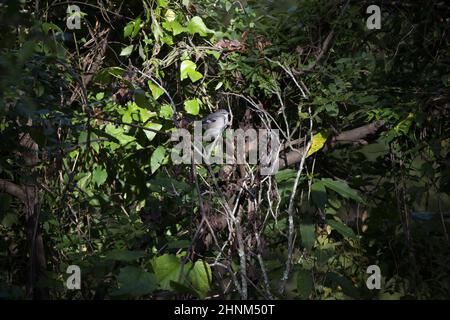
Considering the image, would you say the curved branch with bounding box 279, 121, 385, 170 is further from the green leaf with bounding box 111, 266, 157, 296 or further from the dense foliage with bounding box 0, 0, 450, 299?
the green leaf with bounding box 111, 266, 157, 296

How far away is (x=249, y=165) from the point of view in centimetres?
283

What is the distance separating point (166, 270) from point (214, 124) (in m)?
0.99

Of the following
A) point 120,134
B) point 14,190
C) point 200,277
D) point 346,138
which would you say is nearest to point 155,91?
point 120,134

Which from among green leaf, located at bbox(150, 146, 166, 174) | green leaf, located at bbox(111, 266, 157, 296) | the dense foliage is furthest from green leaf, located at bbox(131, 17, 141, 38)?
green leaf, located at bbox(111, 266, 157, 296)

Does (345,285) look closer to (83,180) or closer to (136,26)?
(83,180)

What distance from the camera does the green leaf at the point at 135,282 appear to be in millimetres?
1811

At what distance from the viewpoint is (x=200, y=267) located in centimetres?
208

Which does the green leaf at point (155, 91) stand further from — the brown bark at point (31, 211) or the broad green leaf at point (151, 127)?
the brown bark at point (31, 211)

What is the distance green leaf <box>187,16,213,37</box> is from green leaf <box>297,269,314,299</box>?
136 cm

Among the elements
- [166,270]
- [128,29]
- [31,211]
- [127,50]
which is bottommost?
[166,270]

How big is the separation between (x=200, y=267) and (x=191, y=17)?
62.8 inches

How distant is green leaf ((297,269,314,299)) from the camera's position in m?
2.16

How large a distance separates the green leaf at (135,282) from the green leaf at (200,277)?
0.20 m

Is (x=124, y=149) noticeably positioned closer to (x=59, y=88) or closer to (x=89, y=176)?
(x=89, y=176)
